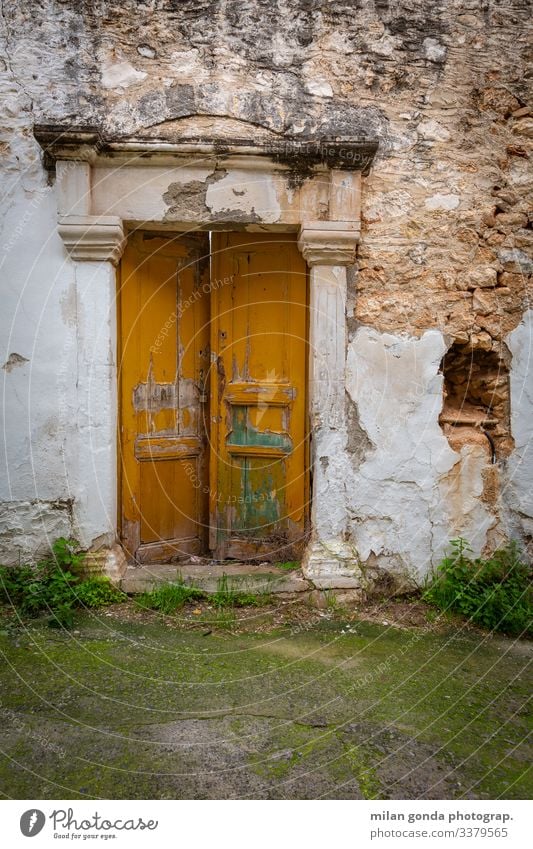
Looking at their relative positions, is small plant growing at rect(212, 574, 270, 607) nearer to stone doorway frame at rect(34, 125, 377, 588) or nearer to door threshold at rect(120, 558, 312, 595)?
door threshold at rect(120, 558, 312, 595)

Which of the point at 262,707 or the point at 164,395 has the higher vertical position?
the point at 164,395

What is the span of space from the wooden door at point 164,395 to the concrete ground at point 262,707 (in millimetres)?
788

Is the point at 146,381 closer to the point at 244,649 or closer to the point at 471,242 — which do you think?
the point at 244,649

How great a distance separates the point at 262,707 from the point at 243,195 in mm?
2906

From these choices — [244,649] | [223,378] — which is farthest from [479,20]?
[244,649]

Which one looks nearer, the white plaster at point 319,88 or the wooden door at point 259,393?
the white plaster at point 319,88

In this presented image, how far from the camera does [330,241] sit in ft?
11.6

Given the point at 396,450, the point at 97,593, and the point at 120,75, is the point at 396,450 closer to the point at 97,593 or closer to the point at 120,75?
the point at 97,593

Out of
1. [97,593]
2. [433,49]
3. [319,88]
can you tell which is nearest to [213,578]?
[97,593]

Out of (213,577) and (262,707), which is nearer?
(262,707)

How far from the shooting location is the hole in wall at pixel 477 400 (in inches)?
145

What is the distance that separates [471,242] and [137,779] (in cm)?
342

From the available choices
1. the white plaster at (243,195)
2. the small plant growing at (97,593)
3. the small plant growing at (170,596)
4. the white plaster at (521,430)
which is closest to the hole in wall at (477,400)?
the white plaster at (521,430)

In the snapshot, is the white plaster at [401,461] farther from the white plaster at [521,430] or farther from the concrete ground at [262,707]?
the concrete ground at [262,707]
